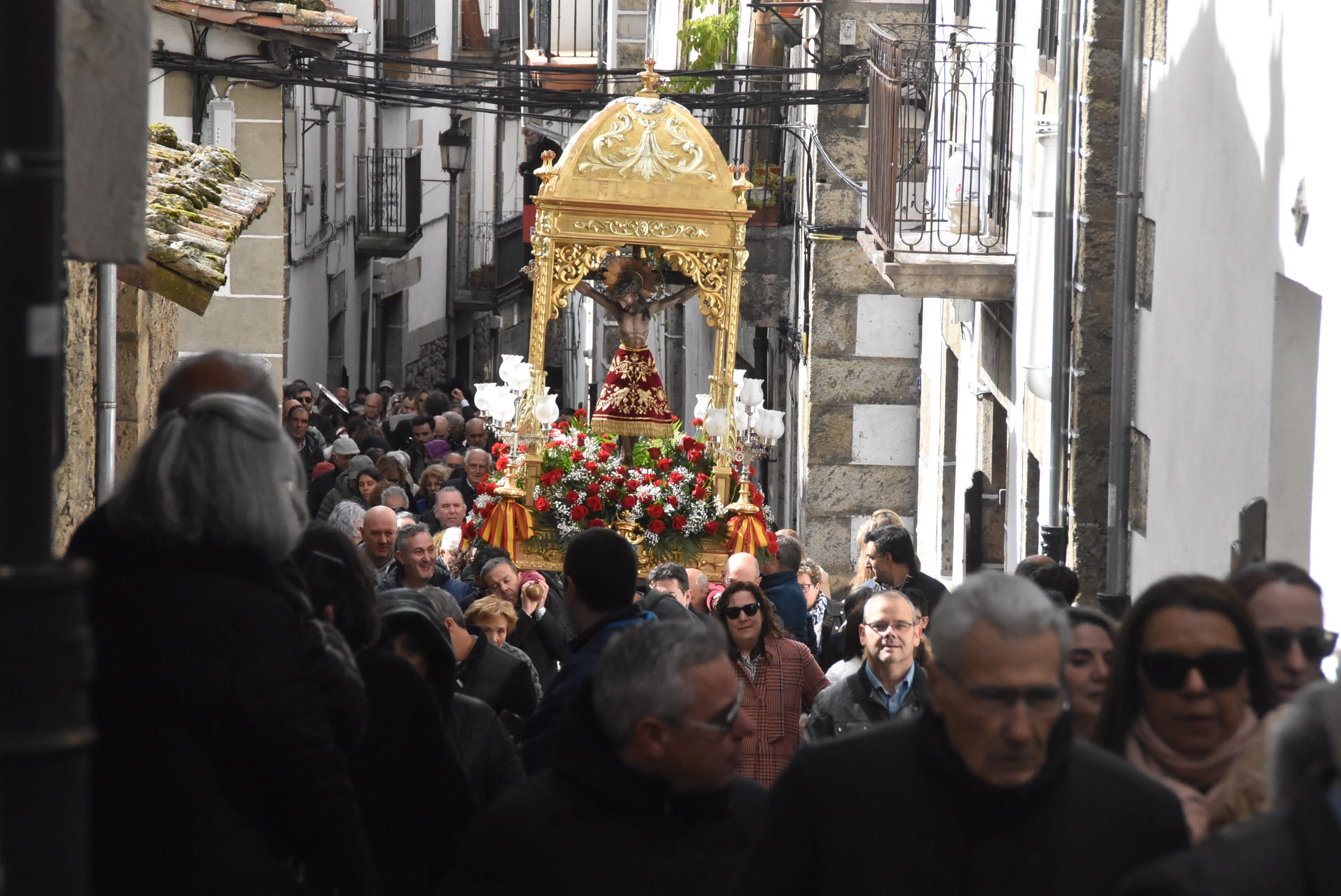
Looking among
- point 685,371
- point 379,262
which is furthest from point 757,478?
point 379,262

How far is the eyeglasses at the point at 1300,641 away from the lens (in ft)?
13.4

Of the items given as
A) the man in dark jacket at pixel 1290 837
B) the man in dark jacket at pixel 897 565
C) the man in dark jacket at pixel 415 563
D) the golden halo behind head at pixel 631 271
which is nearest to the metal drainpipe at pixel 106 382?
the man in dark jacket at pixel 415 563

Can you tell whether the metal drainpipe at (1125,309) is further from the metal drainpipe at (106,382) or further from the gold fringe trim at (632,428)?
the metal drainpipe at (106,382)

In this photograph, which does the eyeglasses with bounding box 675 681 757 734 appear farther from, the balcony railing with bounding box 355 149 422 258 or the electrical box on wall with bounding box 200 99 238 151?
the balcony railing with bounding box 355 149 422 258

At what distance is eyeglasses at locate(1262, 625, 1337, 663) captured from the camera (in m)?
4.08

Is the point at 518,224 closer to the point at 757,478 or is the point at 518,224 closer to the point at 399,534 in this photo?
the point at 757,478

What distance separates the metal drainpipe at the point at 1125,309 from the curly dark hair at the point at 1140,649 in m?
5.80

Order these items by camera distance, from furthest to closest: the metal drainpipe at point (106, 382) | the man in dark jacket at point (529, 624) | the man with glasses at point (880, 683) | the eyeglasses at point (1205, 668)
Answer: the man in dark jacket at point (529, 624) → the metal drainpipe at point (106, 382) → the man with glasses at point (880, 683) → the eyeglasses at point (1205, 668)

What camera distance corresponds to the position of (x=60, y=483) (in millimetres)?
5957

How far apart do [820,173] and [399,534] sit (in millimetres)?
8242

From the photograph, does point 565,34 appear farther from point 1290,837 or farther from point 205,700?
point 1290,837

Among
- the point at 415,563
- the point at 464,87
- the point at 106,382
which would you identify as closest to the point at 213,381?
the point at 106,382

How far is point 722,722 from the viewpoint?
131 inches

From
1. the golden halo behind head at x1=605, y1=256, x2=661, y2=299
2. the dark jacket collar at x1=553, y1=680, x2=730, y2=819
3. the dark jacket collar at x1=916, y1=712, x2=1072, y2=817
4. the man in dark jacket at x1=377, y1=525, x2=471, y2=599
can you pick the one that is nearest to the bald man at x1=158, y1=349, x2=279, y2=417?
the dark jacket collar at x1=553, y1=680, x2=730, y2=819
